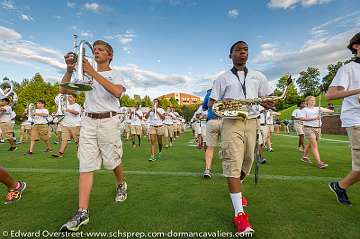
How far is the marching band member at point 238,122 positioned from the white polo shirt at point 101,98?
1.36 meters

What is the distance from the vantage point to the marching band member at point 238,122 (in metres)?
3.62

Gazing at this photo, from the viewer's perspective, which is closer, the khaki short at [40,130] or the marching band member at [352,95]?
the marching band member at [352,95]

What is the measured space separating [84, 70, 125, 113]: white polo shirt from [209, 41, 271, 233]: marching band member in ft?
4.45

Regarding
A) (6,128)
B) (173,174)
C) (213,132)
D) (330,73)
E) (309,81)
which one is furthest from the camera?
(309,81)

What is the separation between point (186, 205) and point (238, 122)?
1.52m

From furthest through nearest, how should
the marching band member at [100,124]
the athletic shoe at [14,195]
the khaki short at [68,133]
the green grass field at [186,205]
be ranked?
the khaki short at [68,133] < the athletic shoe at [14,195] < the marching band member at [100,124] < the green grass field at [186,205]

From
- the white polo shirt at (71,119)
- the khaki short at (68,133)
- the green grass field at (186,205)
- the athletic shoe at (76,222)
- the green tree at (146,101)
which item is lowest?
the green grass field at (186,205)

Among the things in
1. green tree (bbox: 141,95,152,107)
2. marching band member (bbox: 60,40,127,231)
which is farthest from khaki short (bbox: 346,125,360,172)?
green tree (bbox: 141,95,152,107)

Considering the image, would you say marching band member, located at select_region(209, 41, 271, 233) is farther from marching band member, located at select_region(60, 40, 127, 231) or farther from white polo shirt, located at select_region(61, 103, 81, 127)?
white polo shirt, located at select_region(61, 103, 81, 127)

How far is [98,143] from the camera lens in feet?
13.0

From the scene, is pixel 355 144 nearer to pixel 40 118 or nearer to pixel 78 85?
pixel 78 85

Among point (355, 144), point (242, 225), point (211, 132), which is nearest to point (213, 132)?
point (211, 132)

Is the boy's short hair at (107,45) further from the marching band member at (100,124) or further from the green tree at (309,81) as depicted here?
the green tree at (309,81)

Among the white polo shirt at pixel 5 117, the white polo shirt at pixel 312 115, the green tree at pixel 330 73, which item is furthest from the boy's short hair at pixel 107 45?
the green tree at pixel 330 73
